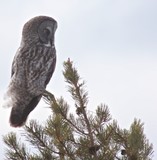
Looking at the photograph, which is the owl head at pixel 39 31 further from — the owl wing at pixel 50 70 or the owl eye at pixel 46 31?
the owl wing at pixel 50 70

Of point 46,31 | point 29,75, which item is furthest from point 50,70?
point 46,31

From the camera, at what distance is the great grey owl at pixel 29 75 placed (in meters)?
7.84

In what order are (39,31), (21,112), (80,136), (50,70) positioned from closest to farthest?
(80,136), (21,112), (50,70), (39,31)

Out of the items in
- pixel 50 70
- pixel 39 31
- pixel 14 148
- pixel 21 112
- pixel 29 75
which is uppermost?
pixel 39 31

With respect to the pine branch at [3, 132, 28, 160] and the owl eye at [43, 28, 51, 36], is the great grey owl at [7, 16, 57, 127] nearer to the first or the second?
the owl eye at [43, 28, 51, 36]

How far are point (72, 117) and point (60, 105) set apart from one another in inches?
7.2

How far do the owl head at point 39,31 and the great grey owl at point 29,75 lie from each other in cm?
4

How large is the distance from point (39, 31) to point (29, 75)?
4.23 ft

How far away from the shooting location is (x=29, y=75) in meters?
7.93

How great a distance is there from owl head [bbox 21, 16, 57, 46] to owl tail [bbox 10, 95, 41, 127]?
3.60 ft

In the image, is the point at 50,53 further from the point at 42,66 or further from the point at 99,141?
the point at 99,141

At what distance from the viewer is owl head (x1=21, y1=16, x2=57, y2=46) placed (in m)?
8.66

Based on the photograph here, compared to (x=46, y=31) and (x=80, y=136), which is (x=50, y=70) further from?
(x=80, y=136)

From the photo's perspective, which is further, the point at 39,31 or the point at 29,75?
the point at 39,31
